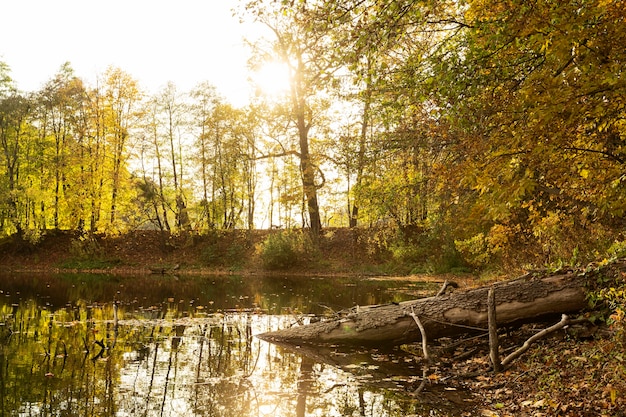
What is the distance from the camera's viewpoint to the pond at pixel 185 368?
6.31 m

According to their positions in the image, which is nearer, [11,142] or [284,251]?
[284,251]

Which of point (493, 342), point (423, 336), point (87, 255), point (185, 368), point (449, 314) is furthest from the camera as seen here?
point (87, 255)

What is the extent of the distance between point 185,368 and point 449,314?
4.42m

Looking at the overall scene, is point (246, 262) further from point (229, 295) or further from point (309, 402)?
point (309, 402)

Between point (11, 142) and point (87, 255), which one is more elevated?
point (11, 142)

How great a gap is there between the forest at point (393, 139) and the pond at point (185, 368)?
3001 millimetres

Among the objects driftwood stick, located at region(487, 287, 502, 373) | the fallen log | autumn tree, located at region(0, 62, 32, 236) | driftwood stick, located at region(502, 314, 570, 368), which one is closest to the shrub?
autumn tree, located at region(0, 62, 32, 236)

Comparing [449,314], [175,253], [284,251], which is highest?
[175,253]

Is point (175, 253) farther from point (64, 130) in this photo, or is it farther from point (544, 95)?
point (544, 95)

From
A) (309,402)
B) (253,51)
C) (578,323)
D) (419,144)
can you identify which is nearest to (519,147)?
Result: (578,323)

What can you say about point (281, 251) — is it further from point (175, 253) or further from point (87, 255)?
point (87, 255)

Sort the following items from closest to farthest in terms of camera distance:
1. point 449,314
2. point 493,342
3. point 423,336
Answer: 1. point 493,342
2. point 423,336
3. point 449,314

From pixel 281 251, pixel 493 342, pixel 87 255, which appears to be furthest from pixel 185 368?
pixel 87 255

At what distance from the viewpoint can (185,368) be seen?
811cm
